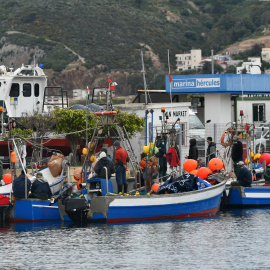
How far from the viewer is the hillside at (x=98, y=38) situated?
140 meters

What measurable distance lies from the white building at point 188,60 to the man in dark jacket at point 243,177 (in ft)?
394

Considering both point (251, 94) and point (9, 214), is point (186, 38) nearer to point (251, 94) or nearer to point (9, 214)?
point (251, 94)

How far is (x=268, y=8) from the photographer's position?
184m

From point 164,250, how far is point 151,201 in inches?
178

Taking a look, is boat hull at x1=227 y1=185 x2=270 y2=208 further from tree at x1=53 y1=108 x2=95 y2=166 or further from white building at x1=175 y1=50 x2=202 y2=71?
white building at x1=175 y1=50 x2=202 y2=71

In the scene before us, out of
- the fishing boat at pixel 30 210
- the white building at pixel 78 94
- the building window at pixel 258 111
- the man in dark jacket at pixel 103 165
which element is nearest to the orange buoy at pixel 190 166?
the man in dark jacket at pixel 103 165

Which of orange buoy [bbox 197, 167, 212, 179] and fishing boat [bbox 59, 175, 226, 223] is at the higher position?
orange buoy [bbox 197, 167, 212, 179]

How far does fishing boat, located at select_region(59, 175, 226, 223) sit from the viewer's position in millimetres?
26469

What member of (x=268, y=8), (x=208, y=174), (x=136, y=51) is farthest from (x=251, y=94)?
(x=268, y=8)

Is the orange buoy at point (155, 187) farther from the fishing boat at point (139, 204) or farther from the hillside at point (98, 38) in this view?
the hillside at point (98, 38)

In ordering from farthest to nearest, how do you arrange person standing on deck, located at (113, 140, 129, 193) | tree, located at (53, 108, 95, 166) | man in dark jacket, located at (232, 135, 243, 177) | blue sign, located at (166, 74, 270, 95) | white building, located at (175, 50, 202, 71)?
white building, located at (175, 50, 202, 71) → blue sign, located at (166, 74, 270, 95) → tree, located at (53, 108, 95, 166) → man in dark jacket, located at (232, 135, 243, 177) → person standing on deck, located at (113, 140, 129, 193)

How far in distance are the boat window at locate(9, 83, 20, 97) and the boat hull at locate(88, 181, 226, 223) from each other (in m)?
16.1

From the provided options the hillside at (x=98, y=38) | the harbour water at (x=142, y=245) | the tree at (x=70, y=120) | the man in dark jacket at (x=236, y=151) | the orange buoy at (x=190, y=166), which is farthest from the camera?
the hillside at (x=98, y=38)

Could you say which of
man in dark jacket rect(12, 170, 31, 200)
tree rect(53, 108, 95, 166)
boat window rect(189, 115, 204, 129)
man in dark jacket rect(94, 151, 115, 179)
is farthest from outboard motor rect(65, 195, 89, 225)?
boat window rect(189, 115, 204, 129)
